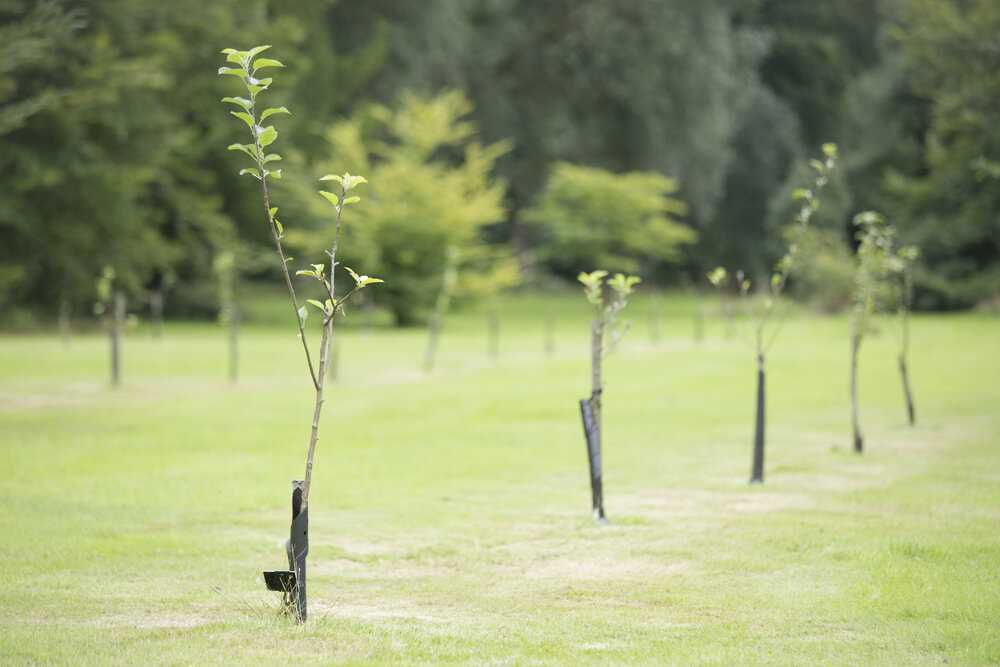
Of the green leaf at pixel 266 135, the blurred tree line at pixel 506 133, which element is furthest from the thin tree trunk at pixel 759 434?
the blurred tree line at pixel 506 133

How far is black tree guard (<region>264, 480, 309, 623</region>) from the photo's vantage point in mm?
6383

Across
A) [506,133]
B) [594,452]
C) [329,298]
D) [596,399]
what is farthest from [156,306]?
[329,298]

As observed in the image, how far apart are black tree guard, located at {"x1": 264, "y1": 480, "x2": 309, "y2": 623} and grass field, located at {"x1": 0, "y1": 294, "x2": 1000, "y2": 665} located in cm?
17

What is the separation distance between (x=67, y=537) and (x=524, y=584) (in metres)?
3.20

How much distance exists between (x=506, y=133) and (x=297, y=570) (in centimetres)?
3936

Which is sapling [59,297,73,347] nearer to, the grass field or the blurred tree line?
the blurred tree line

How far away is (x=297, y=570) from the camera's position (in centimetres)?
639

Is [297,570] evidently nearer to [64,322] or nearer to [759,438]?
[759,438]

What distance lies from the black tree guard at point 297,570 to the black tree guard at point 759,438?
5.11 m

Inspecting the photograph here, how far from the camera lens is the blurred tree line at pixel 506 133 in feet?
103

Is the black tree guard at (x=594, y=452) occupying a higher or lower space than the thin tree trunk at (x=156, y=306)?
lower

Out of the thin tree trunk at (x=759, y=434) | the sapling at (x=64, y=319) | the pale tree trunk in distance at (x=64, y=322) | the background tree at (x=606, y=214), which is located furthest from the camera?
the background tree at (x=606, y=214)

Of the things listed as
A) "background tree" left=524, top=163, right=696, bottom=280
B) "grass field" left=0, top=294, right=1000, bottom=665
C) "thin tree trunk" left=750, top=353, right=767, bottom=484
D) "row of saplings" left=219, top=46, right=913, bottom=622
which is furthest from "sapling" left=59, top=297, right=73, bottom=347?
"thin tree trunk" left=750, top=353, right=767, bottom=484

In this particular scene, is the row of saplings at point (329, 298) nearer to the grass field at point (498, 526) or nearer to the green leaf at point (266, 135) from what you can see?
the green leaf at point (266, 135)
